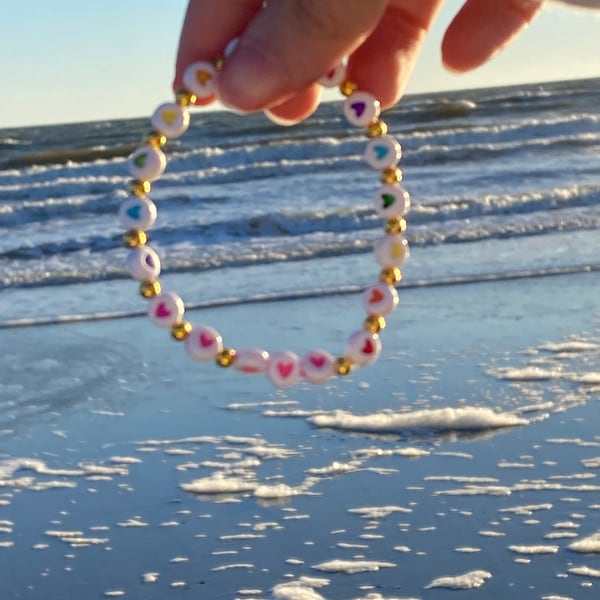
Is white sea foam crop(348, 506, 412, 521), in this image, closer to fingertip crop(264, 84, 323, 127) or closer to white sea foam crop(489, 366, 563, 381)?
white sea foam crop(489, 366, 563, 381)

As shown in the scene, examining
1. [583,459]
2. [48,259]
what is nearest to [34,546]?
[583,459]

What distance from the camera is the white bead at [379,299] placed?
1358 mm

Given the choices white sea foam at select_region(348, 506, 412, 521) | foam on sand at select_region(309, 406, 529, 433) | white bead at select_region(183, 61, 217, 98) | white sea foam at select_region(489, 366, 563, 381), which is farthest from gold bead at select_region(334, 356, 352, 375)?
white sea foam at select_region(489, 366, 563, 381)

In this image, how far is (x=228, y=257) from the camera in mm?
6195

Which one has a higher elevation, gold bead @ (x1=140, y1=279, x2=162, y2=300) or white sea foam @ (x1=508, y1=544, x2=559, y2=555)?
gold bead @ (x1=140, y1=279, x2=162, y2=300)

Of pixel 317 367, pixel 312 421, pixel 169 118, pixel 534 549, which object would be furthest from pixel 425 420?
pixel 169 118

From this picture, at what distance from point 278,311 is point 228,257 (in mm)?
1477

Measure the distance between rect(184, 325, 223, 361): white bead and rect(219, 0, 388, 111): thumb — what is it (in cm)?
39

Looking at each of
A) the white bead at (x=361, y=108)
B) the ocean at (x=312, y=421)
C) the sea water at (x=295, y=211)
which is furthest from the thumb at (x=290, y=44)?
the sea water at (x=295, y=211)

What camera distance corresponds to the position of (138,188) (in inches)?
53.1

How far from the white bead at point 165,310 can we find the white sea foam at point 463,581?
1243mm

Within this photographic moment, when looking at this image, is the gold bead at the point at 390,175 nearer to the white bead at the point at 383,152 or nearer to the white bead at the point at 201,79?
A: the white bead at the point at 383,152

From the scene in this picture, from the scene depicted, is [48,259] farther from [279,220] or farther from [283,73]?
[283,73]

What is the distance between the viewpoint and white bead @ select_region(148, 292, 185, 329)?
1323 millimetres
